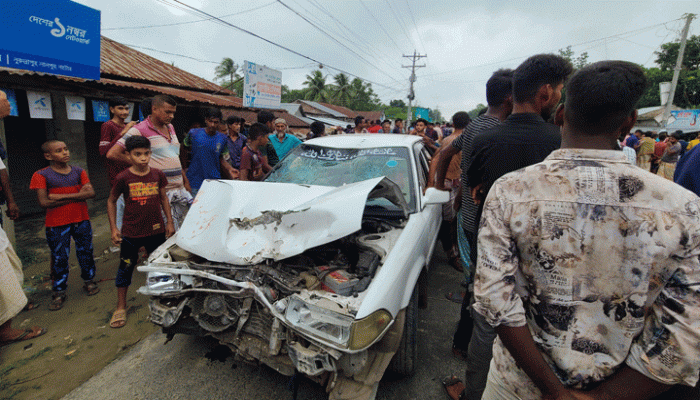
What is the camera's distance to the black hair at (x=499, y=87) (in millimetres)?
2414

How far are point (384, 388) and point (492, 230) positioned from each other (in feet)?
5.68

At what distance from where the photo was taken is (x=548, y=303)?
1.01 meters

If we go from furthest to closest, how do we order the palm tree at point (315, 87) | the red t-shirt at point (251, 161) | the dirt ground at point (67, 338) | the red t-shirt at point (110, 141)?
the palm tree at point (315, 87), the red t-shirt at point (251, 161), the red t-shirt at point (110, 141), the dirt ground at point (67, 338)

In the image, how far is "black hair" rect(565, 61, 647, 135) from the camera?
92cm

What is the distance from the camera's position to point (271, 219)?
2.27 metres

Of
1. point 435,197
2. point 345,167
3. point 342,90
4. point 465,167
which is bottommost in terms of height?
point 435,197

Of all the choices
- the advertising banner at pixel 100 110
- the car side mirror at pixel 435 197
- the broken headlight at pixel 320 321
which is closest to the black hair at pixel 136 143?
the broken headlight at pixel 320 321

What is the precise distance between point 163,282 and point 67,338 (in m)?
1.55

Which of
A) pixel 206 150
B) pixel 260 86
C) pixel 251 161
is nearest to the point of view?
pixel 206 150

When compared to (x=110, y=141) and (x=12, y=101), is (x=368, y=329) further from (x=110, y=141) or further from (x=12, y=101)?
(x=12, y=101)

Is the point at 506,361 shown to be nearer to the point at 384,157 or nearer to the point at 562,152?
the point at 562,152

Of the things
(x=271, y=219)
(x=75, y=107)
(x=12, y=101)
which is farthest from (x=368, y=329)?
(x=75, y=107)

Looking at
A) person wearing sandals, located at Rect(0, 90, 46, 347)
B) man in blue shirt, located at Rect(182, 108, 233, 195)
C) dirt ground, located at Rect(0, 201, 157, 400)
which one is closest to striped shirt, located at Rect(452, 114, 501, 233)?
dirt ground, located at Rect(0, 201, 157, 400)

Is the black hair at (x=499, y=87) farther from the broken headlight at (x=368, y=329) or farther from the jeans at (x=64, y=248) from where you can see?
the jeans at (x=64, y=248)
